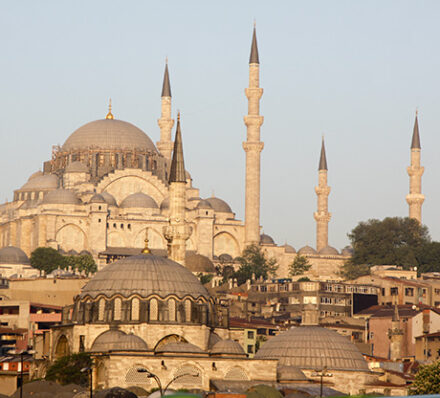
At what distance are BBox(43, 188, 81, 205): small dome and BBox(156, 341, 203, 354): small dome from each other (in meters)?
56.5

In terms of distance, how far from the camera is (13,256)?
10025 centimetres

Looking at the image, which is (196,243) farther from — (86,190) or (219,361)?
(219,361)

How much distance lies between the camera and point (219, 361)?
5112 cm

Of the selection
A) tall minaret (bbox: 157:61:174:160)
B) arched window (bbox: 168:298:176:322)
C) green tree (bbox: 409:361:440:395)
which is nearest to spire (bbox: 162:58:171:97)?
tall minaret (bbox: 157:61:174:160)

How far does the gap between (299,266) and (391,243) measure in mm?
8278

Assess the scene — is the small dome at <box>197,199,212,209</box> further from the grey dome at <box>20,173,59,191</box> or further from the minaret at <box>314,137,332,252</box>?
the grey dome at <box>20,173,59,191</box>

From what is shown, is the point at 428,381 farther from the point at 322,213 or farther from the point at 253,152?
the point at 322,213

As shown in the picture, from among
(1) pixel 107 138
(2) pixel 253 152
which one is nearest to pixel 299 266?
(2) pixel 253 152

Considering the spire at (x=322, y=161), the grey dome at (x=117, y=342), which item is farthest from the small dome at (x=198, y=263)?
the grey dome at (x=117, y=342)

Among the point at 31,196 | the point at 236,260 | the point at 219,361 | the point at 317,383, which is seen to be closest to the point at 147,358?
the point at 219,361

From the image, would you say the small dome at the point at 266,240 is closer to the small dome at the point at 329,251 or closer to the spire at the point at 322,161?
the small dome at the point at 329,251

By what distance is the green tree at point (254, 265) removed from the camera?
335 feet

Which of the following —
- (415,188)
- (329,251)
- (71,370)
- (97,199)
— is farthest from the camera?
(329,251)

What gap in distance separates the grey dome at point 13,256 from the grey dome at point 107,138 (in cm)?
1685
